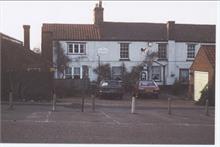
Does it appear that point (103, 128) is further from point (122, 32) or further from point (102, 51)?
point (122, 32)

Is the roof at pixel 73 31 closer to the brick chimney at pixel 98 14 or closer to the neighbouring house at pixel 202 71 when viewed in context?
the brick chimney at pixel 98 14

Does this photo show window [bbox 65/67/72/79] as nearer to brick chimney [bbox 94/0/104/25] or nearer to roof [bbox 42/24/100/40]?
roof [bbox 42/24/100/40]

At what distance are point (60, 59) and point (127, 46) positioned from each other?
563 centimetres

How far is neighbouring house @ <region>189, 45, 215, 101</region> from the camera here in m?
28.1

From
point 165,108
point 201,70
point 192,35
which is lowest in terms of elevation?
point 165,108

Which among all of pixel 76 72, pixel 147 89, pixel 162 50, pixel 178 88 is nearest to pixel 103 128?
pixel 147 89

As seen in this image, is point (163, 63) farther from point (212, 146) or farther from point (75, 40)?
point (212, 146)

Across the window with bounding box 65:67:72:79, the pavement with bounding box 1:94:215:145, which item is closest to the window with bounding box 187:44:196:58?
the window with bounding box 65:67:72:79

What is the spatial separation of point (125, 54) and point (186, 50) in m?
4.86

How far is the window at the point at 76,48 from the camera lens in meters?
39.5

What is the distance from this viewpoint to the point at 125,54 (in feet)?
132

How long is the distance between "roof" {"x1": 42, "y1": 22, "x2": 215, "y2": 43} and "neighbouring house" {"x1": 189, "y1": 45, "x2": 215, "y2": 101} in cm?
824

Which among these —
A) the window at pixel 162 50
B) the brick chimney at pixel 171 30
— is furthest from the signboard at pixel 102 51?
the brick chimney at pixel 171 30

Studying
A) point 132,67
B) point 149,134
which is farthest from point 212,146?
point 132,67
